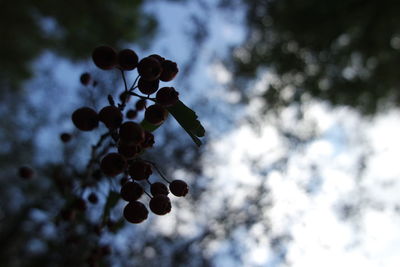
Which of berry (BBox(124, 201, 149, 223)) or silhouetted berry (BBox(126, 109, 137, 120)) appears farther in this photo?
silhouetted berry (BBox(126, 109, 137, 120))

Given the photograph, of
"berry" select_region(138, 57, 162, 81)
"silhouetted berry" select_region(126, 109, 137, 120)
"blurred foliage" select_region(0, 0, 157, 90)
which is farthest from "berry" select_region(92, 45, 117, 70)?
"blurred foliage" select_region(0, 0, 157, 90)

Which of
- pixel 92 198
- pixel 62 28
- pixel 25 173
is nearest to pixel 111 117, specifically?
pixel 92 198

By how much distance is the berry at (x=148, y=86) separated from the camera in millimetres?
1050

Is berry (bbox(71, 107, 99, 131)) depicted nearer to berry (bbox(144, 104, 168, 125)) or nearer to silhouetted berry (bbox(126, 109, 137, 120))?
berry (bbox(144, 104, 168, 125))

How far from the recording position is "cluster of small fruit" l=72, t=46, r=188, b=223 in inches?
40.1

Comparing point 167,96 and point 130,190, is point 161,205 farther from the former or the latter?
point 167,96

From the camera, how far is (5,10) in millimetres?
8492

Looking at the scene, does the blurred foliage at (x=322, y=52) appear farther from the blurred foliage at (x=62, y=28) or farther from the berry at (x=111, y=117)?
the berry at (x=111, y=117)

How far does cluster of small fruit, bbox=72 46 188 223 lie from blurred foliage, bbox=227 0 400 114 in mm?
5222

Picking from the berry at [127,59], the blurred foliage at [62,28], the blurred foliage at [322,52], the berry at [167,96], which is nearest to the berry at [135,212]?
the berry at [167,96]

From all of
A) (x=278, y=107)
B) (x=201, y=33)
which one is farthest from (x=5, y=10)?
(x=278, y=107)

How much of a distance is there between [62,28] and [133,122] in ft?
30.7

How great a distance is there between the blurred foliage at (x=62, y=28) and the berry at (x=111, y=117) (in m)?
6.85

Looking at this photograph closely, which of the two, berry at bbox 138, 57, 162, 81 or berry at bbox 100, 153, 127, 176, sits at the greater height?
berry at bbox 138, 57, 162, 81
